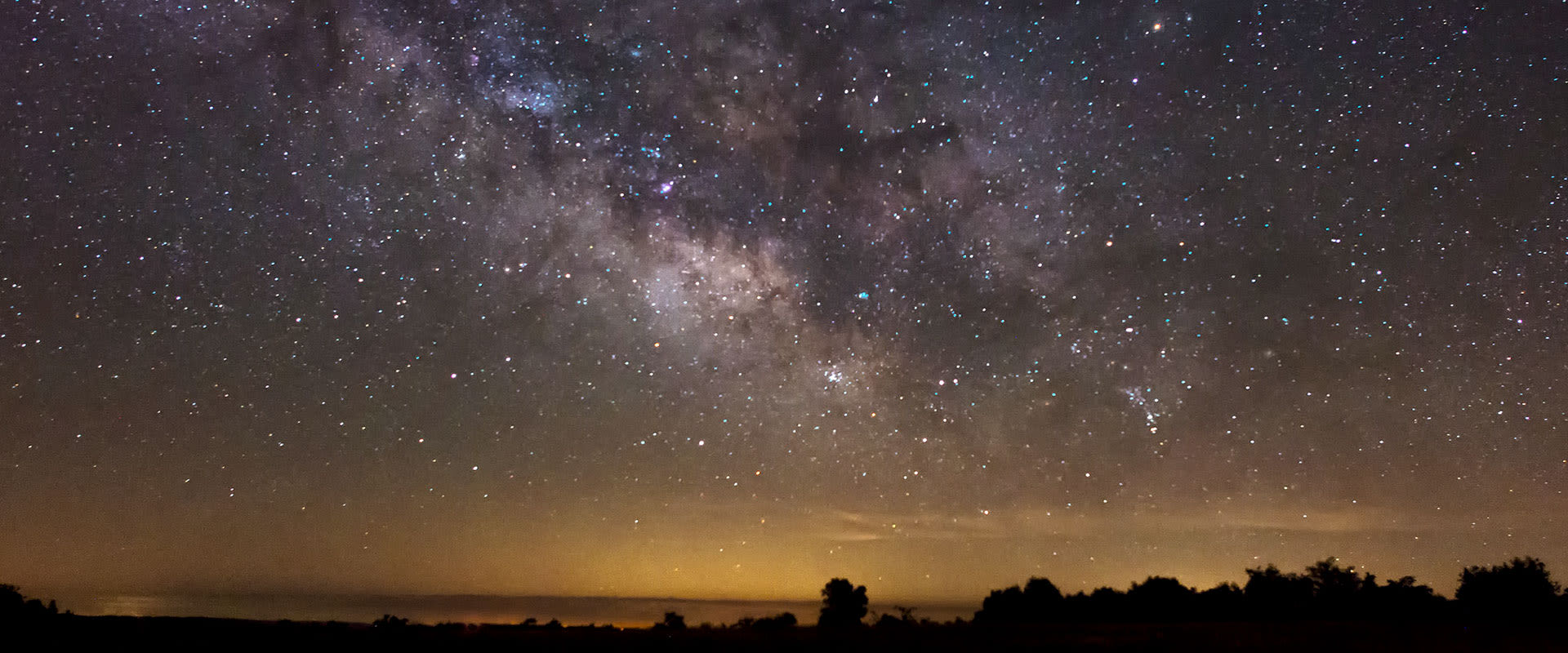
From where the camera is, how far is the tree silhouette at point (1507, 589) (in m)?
30.1

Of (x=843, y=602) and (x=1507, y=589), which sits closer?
(x=1507, y=589)

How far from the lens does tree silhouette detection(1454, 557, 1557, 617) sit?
98.8 feet

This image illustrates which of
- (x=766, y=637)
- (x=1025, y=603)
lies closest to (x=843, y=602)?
(x=1025, y=603)

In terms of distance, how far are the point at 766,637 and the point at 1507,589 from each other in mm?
32014

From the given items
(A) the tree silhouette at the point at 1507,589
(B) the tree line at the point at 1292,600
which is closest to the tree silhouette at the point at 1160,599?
(B) the tree line at the point at 1292,600

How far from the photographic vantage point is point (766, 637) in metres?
17.1

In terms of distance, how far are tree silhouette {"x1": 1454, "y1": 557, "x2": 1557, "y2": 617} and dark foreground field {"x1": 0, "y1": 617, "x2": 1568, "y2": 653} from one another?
1320 cm

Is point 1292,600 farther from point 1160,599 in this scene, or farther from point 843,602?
point 843,602

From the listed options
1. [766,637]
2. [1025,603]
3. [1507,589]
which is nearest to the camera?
[766,637]

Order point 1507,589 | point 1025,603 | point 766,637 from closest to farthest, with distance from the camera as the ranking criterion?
point 766,637
point 1507,589
point 1025,603

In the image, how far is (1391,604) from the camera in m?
32.3

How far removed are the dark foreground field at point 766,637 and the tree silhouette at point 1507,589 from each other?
1320 centimetres

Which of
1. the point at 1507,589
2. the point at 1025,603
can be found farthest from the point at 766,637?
the point at 1507,589

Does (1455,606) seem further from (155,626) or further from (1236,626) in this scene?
(155,626)
